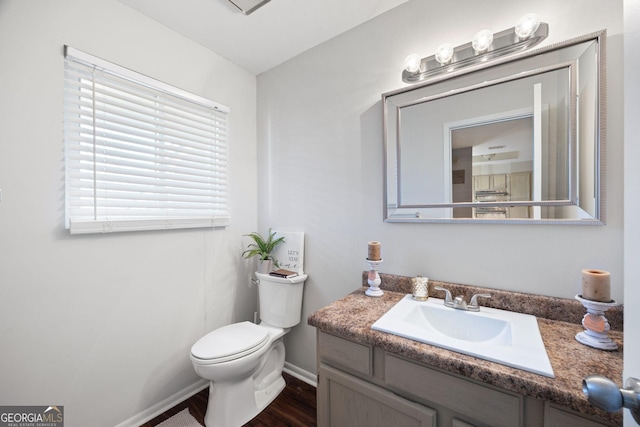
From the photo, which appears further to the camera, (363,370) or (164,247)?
(164,247)

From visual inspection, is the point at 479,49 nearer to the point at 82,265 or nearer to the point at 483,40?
the point at 483,40

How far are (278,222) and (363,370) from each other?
4.28 feet

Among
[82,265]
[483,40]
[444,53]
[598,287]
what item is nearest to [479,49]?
[483,40]

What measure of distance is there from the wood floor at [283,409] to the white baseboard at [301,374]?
0.11ft

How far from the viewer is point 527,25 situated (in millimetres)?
1098

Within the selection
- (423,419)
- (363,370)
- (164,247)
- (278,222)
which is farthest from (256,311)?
(423,419)

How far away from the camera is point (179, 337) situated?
1.74m

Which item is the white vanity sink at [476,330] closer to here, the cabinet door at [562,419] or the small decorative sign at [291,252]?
the cabinet door at [562,419]

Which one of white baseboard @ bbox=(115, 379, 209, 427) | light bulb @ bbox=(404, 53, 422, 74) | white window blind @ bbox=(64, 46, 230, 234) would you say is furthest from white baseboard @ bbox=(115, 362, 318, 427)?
light bulb @ bbox=(404, 53, 422, 74)

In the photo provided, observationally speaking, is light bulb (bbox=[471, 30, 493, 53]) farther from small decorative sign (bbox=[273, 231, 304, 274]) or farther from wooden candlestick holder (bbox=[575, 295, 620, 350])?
small decorative sign (bbox=[273, 231, 304, 274])

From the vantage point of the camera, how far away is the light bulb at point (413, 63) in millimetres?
1379

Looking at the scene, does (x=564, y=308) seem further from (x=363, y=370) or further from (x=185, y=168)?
(x=185, y=168)

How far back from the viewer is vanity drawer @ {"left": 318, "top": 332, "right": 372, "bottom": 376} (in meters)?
1.01

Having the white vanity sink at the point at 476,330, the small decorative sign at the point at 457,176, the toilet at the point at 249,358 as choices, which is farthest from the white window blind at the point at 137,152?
the small decorative sign at the point at 457,176
